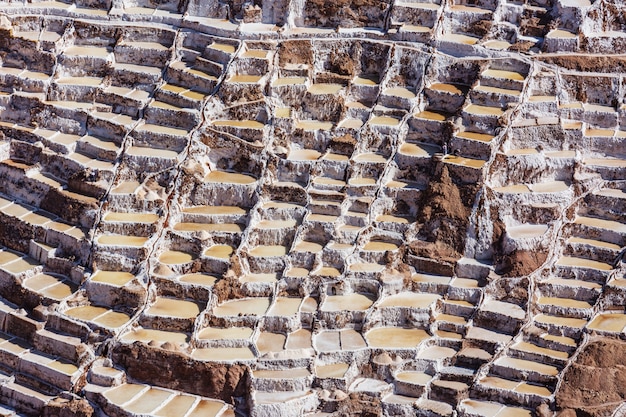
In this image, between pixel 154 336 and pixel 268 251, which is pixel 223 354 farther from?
pixel 268 251

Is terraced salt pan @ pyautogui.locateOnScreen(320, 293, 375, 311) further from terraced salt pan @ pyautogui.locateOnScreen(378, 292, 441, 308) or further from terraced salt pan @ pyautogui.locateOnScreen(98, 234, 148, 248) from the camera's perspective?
terraced salt pan @ pyautogui.locateOnScreen(98, 234, 148, 248)

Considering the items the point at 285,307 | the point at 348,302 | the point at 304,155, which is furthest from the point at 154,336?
the point at 304,155

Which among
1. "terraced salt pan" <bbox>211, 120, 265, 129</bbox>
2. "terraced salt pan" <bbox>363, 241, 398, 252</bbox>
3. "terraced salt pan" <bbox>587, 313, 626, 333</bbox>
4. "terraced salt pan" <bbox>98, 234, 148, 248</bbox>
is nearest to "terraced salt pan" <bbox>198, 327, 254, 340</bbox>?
"terraced salt pan" <bbox>98, 234, 148, 248</bbox>

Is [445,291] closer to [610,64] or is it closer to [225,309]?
[225,309]

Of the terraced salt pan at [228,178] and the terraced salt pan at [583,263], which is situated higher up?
the terraced salt pan at [228,178]

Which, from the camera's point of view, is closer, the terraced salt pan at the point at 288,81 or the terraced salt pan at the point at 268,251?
the terraced salt pan at the point at 268,251

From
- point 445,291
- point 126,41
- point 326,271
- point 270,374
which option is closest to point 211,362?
point 270,374

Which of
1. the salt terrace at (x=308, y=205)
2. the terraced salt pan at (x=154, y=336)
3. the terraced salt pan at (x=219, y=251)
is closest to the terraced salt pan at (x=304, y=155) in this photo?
the salt terrace at (x=308, y=205)

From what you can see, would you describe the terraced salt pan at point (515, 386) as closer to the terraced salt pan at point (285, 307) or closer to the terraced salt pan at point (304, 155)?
the terraced salt pan at point (285, 307)

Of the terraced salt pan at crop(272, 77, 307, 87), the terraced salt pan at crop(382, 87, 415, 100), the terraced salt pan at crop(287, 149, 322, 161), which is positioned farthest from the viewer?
the terraced salt pan at crop(272, 77, 307, 87)
